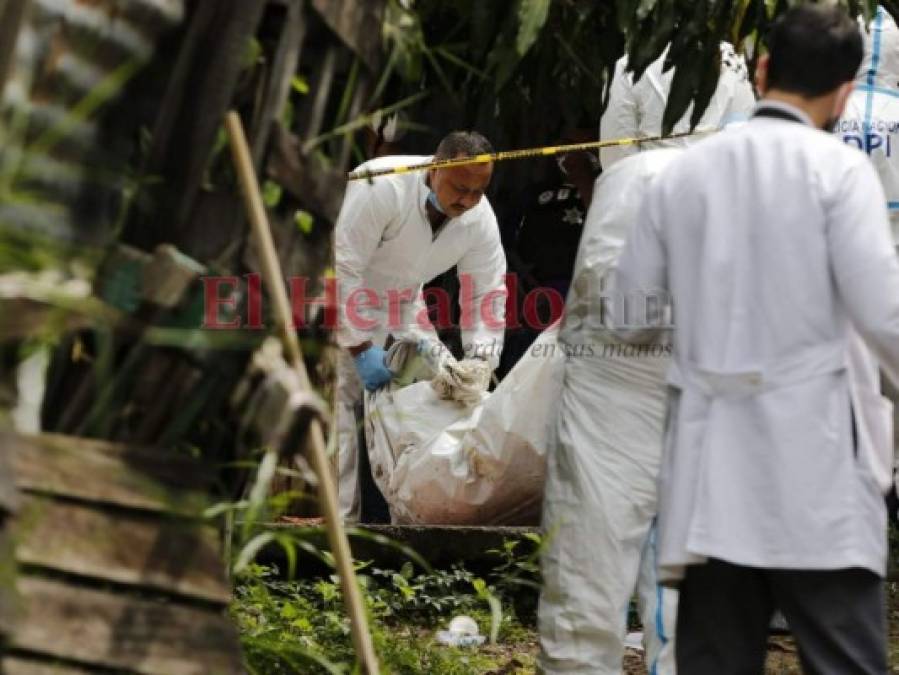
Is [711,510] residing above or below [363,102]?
below

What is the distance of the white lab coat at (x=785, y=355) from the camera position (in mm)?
3355

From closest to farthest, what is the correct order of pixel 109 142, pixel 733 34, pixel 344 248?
1. pixel 109 142
2. pixel 733 34
3. pixel 344 248

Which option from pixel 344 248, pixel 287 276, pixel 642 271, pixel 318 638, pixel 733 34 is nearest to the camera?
pixel 287 276

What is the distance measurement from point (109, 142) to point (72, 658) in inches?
33.0

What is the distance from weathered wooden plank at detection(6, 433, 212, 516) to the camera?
2781 mm

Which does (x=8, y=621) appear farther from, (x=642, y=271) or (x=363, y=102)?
(x=642, y=271)

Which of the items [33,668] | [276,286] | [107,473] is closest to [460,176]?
[276,286]

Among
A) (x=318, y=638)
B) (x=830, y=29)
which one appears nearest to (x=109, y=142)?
(x=830, y=29)

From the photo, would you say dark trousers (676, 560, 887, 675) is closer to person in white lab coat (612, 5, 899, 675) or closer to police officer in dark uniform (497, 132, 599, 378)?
person in white lab coat (612, 5, 899, 675)

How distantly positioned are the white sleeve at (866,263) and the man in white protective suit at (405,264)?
10.7 feet

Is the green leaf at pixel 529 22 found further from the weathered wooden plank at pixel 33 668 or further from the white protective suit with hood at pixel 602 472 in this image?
→ the weathered wooden plank at pixel 33 668

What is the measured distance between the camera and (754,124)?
11.6 ft

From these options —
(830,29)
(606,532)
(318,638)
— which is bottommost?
(318,638)

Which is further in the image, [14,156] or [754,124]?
[754,124]
